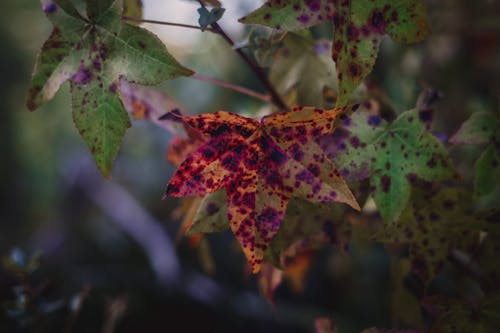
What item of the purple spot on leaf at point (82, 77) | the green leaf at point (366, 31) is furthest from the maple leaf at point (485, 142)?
the purple spot on leaf at point (82, 77)

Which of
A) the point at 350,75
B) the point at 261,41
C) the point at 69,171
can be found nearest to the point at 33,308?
the point at 261,41

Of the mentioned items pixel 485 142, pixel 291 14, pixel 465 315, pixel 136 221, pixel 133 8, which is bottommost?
pixel 136 221

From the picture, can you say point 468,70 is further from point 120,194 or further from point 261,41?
point 120,194

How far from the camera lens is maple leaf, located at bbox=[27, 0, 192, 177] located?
2.12 feet

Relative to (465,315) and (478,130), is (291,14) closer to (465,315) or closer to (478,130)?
(478,130)

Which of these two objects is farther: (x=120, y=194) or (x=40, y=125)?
(x=40, y=125)

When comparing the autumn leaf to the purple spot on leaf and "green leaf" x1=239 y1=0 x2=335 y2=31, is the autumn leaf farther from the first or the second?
"green leaf" x1=239 y1=0 x2=335 y2=31

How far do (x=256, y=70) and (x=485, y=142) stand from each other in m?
0.49

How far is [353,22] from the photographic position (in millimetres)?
658

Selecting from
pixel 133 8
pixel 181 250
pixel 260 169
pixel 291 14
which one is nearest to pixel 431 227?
pixel 260 169

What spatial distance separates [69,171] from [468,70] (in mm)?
4179

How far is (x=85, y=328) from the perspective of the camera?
165cm

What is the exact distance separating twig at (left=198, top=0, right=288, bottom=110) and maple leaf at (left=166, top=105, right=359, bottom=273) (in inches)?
6.7

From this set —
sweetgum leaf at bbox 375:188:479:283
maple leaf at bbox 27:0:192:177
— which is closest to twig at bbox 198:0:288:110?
maple leaf at bbox 27:0:192:177
